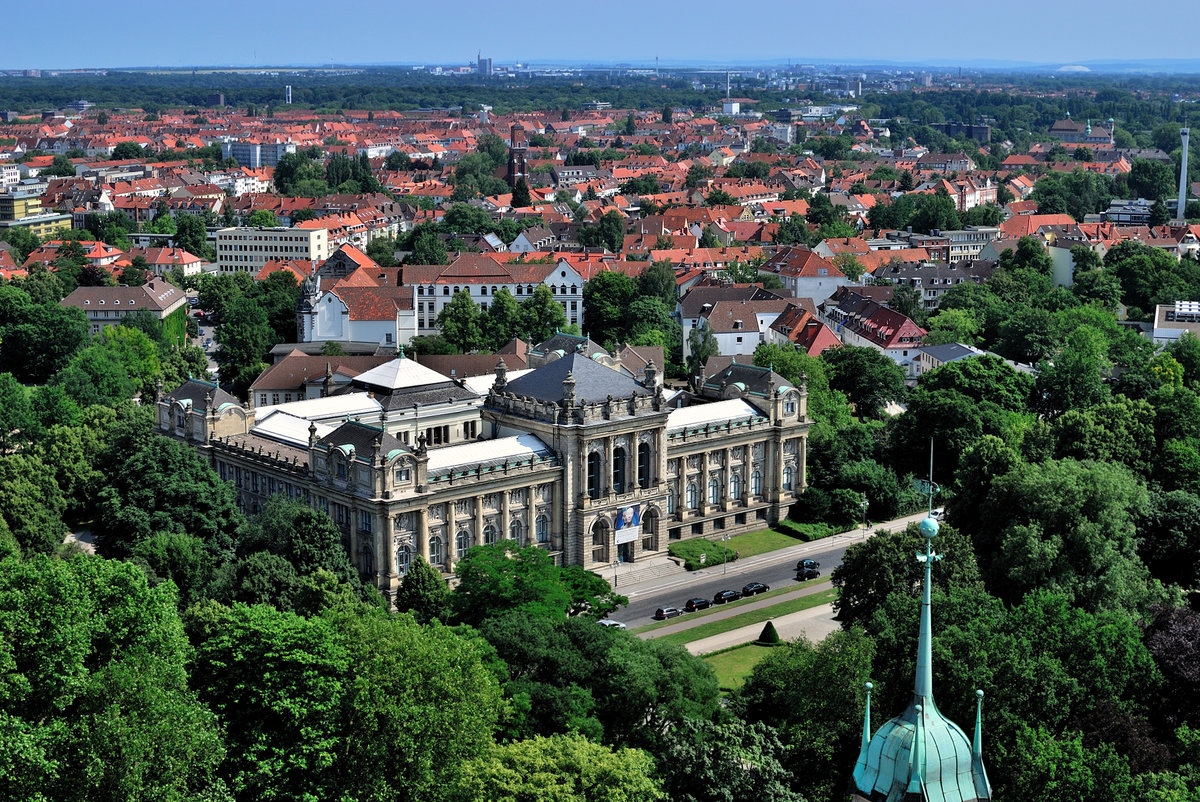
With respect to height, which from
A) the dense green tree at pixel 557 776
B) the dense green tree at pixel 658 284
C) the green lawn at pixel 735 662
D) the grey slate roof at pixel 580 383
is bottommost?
the green lawn at pixel 735 662

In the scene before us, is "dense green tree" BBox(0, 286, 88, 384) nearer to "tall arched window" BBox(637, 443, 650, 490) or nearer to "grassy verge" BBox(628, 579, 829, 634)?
"tall arched window" BBox(637, 443, 650, 490)

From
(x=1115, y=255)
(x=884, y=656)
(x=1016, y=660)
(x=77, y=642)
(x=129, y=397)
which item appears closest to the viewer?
(x=77, y=642)

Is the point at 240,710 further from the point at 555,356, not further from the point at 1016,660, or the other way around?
the point at 555,356

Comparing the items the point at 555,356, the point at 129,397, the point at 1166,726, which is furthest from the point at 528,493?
the point at 129,397

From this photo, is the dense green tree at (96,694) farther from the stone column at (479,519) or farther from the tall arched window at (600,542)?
the tall arched window at (600,542)

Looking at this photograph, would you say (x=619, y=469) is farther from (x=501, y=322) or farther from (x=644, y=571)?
(x=501, y=322)

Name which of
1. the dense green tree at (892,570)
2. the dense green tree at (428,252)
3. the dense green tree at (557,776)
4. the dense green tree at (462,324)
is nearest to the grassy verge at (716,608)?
the dense green tree at (892,570)
